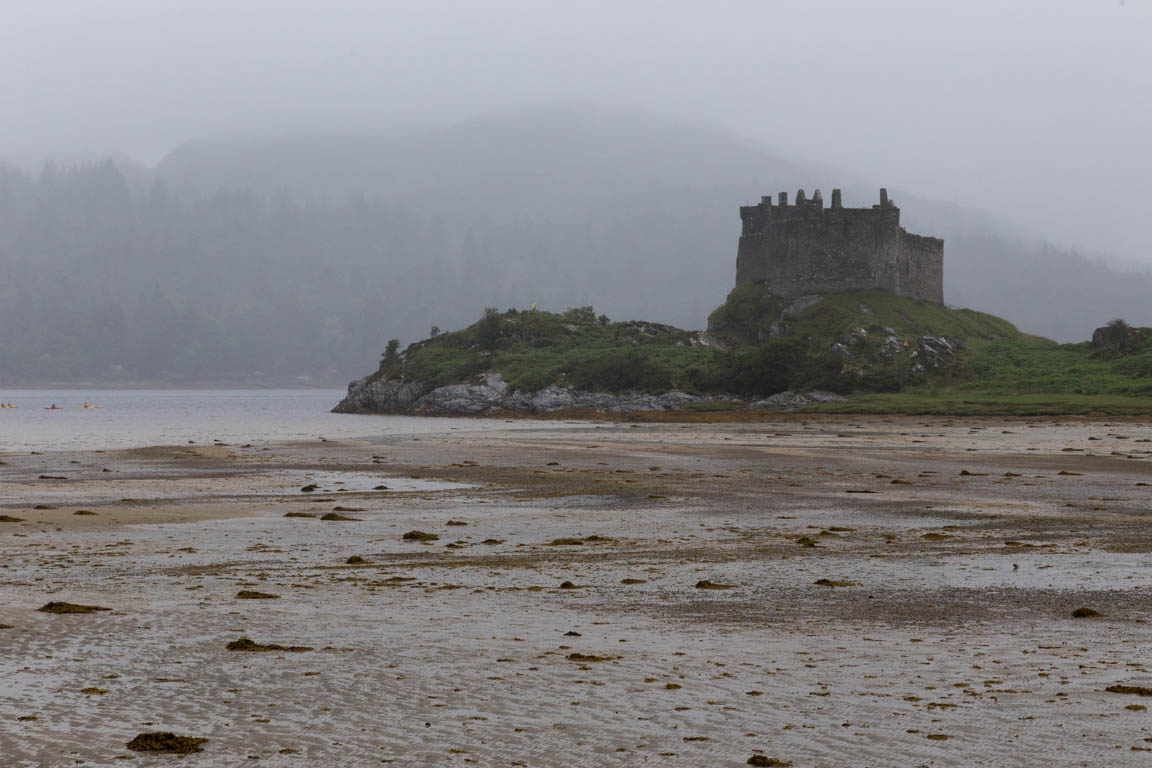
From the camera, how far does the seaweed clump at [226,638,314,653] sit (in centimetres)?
1096

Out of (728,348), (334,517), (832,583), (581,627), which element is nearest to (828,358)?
(728,348)

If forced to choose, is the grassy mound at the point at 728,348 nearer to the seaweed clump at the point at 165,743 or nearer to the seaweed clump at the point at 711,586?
the seaweed clump at the point at 711,586

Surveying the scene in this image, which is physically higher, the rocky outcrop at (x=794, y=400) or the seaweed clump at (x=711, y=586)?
the rocky outcrop at (x=794, y=400)

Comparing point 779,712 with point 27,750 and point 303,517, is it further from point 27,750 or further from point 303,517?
point 303,517

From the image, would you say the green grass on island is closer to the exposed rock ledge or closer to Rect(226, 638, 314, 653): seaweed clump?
the exposed rock ledge

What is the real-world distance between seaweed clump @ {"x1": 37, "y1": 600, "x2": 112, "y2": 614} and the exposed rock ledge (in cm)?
8568

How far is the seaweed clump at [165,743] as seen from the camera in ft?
25.6

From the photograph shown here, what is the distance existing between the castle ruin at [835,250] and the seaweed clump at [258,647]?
118 m

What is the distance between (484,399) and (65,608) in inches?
4026

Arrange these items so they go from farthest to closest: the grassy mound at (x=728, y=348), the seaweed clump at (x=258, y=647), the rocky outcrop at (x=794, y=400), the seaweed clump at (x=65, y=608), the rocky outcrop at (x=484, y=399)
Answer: the grassy mound at (x=728, y=348) < the rocky outcrop at (x=484, y=399) < the rocky outcrop at (x=794, y=400) < the seaweed clump at (x=65, y=608) < the seaweed clump at (x=258, y=647)

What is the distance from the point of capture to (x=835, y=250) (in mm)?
124750

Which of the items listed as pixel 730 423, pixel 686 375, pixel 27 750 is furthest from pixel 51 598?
pixel 686 375

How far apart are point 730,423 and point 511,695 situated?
73064mm

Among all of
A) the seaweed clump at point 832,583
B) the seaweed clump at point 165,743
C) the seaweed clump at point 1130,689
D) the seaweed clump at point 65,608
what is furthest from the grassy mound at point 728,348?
the seaweed clump at point 165,743
